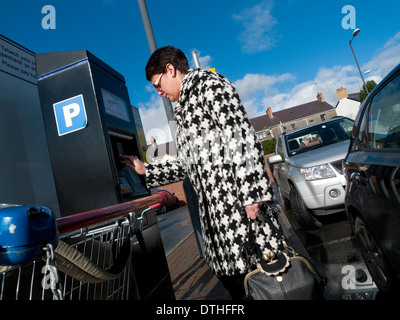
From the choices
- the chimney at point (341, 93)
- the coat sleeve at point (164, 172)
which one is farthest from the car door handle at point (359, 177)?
the chimney at point (341, 93)

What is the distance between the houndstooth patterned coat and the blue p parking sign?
926mm

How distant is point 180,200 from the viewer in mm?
19328

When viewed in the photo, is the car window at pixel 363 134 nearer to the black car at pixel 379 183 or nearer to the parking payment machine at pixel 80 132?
the black car at pixel 379 183

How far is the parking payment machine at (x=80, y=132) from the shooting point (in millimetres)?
2244

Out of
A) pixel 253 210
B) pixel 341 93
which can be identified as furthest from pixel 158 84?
pixel 341 93

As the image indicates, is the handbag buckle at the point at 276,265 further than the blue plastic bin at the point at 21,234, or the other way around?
the handbag buckle at the point at 276,265

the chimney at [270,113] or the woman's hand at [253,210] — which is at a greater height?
the chimney at [270,113]

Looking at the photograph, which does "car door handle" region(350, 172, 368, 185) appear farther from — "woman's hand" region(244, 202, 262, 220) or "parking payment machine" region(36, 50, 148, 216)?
"parking payment machine" region(36, 50, 148, 216)

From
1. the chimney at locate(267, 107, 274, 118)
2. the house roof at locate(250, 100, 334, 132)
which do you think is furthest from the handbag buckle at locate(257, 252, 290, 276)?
the chimney at locate(267, 107, 274, 118)

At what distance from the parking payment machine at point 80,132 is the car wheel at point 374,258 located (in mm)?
1911
